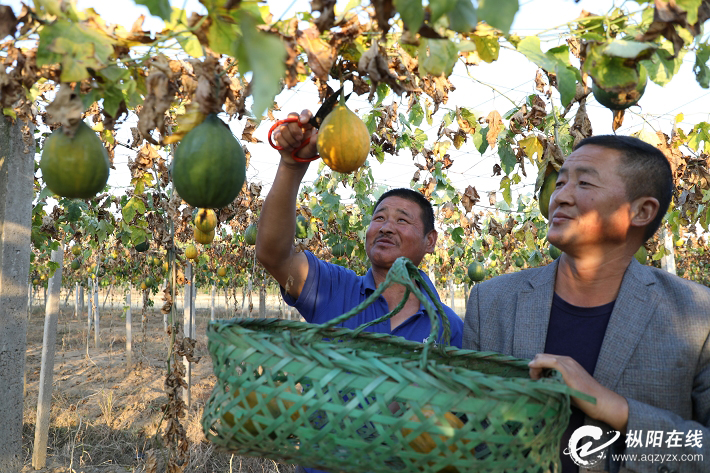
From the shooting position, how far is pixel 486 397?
3.05ft

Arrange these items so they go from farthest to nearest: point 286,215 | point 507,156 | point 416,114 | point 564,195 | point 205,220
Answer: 1. point 416,114
2. point 205,220
3. point 507,156
4. point 286,215
5. point 564,195

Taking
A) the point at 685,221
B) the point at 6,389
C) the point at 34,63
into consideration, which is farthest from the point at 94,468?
the point at 685,221

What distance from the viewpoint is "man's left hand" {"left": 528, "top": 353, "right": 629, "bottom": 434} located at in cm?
119

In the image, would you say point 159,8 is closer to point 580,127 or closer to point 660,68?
point 660,68

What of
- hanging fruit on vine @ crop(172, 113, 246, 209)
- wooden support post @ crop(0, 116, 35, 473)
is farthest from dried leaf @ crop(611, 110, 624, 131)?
wooden support post @ crop(0, 116, 35, 473)

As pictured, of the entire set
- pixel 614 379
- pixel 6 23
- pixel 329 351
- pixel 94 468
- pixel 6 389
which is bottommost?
pixel 94 468

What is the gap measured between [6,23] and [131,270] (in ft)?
43.0

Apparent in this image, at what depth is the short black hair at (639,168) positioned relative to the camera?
1576 millimetres

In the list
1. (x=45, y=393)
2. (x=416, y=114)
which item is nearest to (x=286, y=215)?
(x=416, y=114)

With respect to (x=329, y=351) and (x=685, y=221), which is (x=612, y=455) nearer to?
(x=329, y=351)

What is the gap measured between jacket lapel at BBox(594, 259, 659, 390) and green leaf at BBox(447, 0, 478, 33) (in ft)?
3.66

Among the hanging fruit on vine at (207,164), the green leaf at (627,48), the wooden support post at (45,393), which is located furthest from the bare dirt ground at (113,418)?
the green leaf at (627,48)

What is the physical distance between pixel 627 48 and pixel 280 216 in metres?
1.27

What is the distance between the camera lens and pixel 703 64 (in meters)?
1.15
